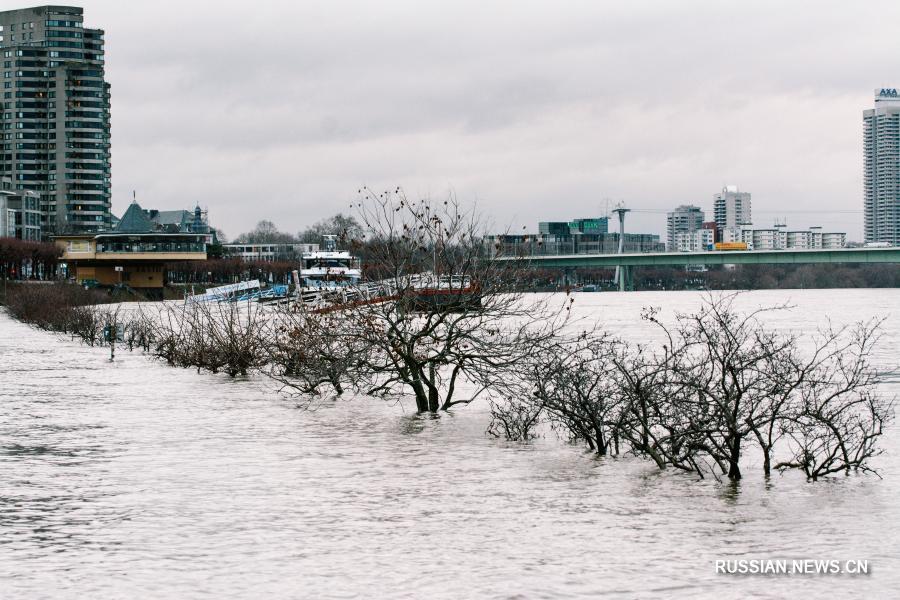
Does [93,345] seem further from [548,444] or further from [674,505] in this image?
[674,505]

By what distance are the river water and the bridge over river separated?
115m

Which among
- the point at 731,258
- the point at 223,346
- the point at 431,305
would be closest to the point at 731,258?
the point at 731,258

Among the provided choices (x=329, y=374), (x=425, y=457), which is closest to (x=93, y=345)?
(x=329, y=374)

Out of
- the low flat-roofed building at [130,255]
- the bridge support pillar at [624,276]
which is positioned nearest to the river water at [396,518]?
the low flat-roofed building at [130,255]

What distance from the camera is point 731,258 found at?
144 meters

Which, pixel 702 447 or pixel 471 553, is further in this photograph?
pixel 702 447

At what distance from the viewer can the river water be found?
12719 mm

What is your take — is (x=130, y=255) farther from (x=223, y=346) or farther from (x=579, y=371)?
(x=579, y=371)

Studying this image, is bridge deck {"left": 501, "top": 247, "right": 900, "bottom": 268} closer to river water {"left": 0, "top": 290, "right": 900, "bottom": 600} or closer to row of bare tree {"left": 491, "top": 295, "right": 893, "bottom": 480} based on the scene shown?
river water {"left": 0, "top": 290, "right": 900, "bottom": 600}

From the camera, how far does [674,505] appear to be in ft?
55.0

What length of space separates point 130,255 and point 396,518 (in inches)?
5115

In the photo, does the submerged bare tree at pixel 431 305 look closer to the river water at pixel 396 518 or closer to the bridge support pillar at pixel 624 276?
the river water at pixel 396 518

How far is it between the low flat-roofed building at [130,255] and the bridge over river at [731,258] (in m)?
43.7

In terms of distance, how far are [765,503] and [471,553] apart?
5.12 metres
